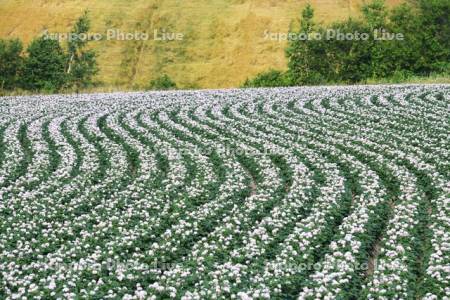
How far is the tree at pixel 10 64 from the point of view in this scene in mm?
57375

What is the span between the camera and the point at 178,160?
21.4 meters

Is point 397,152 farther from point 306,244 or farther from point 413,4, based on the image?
point 413,4

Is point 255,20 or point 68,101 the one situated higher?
point 255,20

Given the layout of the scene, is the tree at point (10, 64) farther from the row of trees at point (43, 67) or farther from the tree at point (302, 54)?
the tree at point (302, 54)

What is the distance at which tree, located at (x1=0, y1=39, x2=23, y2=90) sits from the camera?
5738 centimetres

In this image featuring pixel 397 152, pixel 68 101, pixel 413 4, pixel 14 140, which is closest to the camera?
pixel 397 152

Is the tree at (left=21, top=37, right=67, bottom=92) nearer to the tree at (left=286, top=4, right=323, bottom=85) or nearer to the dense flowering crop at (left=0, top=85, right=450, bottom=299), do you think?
the tree at (left=286, top=4, right=323, bottom=85)

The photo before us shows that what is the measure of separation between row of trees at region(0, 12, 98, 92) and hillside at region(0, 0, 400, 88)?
7.12m

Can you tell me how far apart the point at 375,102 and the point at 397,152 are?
587 inches

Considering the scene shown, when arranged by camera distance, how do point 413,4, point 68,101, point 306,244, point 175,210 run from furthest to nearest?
point 413,4, point 68,101, point 175,210, point 306,244

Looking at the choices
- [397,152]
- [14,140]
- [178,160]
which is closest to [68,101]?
[14,140]

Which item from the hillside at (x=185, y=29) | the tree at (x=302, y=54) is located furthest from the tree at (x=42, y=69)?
the tree at (x=302, y=54)

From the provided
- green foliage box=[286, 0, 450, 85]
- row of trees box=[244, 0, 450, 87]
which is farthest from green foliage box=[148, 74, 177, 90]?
green foliage box=[286, 0, 450, 85]

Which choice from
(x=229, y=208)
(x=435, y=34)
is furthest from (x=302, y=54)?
(x=229, y=208)
